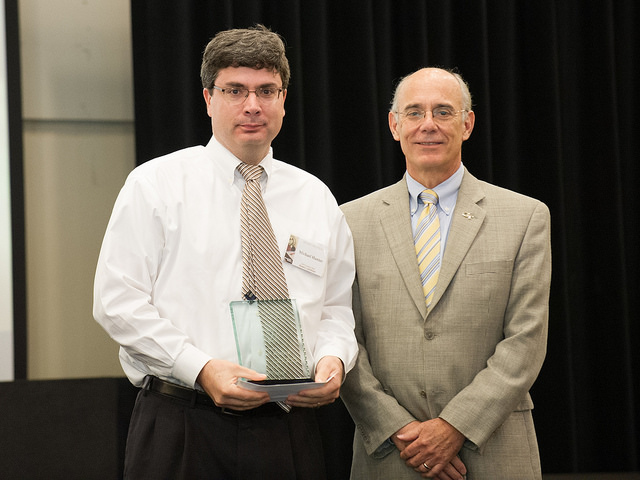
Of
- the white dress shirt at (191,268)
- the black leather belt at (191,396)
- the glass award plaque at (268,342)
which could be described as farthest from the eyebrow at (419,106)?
the black leather belt at (191,396)

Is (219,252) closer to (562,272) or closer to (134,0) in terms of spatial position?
(134,0)

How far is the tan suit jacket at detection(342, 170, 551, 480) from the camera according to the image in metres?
2.29

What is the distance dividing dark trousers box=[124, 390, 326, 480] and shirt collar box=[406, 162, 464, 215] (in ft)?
3.08

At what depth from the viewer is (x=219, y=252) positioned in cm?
203

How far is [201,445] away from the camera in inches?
76.5

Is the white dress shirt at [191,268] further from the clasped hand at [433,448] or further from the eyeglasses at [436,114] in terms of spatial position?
the eyeglasses at [436,114]

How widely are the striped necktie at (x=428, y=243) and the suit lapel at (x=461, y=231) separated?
0.04 metres

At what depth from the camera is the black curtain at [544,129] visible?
3.76m

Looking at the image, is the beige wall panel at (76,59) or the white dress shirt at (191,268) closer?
the white dress shirt at (191,268)

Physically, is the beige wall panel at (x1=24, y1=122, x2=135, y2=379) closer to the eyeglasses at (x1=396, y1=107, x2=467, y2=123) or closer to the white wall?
the white wall

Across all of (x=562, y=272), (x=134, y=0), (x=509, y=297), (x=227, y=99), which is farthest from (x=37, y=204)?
(x=562, y=272)

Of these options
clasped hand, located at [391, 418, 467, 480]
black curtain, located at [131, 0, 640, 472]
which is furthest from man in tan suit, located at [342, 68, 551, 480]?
black curtain, located at [131, 0, 640, 472]

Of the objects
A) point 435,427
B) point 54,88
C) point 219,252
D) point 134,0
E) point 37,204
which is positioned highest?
point 134,0

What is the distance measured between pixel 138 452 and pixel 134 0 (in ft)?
Answer: 7.82
